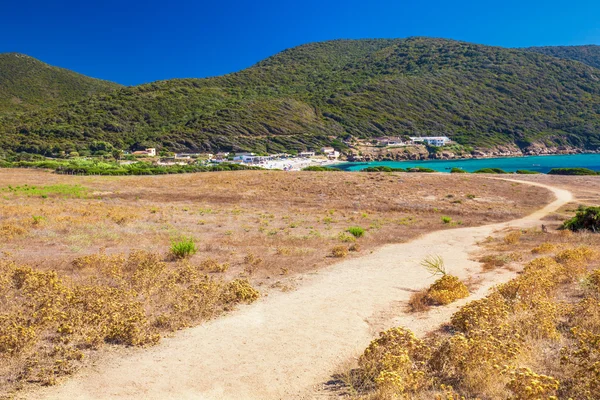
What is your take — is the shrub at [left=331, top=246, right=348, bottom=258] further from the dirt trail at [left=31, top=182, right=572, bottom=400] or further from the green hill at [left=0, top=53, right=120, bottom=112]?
the green hill at [left=0, top=53, right=120, bottom=112]

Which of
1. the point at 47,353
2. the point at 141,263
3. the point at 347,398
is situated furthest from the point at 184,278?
the point at 347,398

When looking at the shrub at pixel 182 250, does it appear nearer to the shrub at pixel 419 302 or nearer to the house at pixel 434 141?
the shrub at pixel 419 302

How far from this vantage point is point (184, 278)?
432 inches

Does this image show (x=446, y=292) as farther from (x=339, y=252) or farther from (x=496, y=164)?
(x=496, y=164)

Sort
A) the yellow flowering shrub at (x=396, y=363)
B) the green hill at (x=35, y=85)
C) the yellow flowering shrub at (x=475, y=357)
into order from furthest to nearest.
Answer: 1. the green hill at (x=35, y=85)
2. the yellow flowering shrub at (x=475, y=357)
3. the yellow flowering shrub at (x=396, y=363)

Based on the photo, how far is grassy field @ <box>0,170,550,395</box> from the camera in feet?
24.3

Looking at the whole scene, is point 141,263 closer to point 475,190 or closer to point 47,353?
point 47,353

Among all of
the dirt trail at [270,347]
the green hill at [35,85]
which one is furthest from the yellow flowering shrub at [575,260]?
the green hill at [35,85]

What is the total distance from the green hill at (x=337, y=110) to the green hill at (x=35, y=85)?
20006mm

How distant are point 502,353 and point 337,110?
492ft

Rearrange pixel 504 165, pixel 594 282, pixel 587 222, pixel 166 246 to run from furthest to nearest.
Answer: pixel 504 165 → pixel 587 222 → pixel 166 246 → pixel 594 282

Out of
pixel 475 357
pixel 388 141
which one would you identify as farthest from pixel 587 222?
pixel 388 141

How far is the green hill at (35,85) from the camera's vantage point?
131875mm

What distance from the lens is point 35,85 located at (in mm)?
141750
